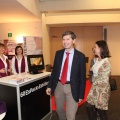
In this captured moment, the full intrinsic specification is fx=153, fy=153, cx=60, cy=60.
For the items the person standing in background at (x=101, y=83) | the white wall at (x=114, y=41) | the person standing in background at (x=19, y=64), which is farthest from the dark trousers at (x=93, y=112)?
the white wall at (x=114, y=41)

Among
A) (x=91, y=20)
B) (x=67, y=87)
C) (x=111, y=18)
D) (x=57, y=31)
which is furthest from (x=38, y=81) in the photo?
(x=57, y=31)

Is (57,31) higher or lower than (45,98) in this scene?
higher

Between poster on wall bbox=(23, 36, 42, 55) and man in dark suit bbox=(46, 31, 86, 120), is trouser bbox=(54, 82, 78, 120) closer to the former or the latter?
man in dark suit bbox=(46, 31, 86, 120)

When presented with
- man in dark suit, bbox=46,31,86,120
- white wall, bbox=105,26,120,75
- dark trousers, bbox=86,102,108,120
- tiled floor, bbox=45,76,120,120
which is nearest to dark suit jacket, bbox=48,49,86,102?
man in dark suit, bbox=46,31,86,120

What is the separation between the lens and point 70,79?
2.13 meters

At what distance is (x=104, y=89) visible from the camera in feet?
7.02

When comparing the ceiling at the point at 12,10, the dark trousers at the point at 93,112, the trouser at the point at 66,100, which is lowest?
the dark trousers at the point at 93,112

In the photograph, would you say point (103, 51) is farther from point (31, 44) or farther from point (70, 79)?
point (31, 44)

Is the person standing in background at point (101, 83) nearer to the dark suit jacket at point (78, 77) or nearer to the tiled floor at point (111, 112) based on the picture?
the dark suit jacket at point (78, 77)

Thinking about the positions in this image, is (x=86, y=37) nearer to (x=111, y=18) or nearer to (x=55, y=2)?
(x=111, y=18)

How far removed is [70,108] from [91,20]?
399cm

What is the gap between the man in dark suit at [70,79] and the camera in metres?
2.11

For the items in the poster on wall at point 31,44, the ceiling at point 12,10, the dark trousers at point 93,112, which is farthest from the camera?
the poster on wall at point 31,44

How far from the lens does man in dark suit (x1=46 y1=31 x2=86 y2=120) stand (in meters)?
2.11
